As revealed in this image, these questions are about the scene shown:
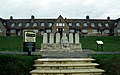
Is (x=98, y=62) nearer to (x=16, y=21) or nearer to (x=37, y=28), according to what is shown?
(x=37, y=28)

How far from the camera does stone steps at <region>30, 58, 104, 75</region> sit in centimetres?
1005

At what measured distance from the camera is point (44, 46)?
22.4m

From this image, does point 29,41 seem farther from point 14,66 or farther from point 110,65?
point 110,65

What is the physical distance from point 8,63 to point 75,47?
1351cm

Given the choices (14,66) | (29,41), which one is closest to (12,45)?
(29,41)

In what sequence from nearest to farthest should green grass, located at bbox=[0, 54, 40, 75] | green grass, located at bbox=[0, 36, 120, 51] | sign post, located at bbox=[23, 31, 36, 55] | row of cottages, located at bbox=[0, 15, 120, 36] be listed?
green grass, located at bbox=[0, 54, 40, 75] → sign post, located at bbox=[23, 31, 36, 55] → green grass, located at bbox=[0, 36, 120, 51] → row of cottages, located at bbox=[0, 15, 120, 36]

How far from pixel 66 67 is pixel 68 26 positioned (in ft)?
186

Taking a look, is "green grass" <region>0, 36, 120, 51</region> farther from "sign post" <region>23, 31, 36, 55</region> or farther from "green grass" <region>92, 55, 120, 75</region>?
"green grass" <region>92, 55, 120, 75</region>

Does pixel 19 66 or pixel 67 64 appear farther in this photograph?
pixel 67 64

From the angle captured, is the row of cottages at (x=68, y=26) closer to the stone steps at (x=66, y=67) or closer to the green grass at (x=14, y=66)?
the stone steps at (x=66, y=67)

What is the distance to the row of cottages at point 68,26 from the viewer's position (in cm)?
6912

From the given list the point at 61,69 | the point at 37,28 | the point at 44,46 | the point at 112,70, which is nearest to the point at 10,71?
the point at 61,69

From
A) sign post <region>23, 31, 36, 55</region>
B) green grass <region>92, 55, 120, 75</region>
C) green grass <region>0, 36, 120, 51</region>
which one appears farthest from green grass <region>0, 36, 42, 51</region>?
green grass <region>92, 55, 120, 75</region>

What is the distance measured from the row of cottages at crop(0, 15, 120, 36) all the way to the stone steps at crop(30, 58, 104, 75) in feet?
183
